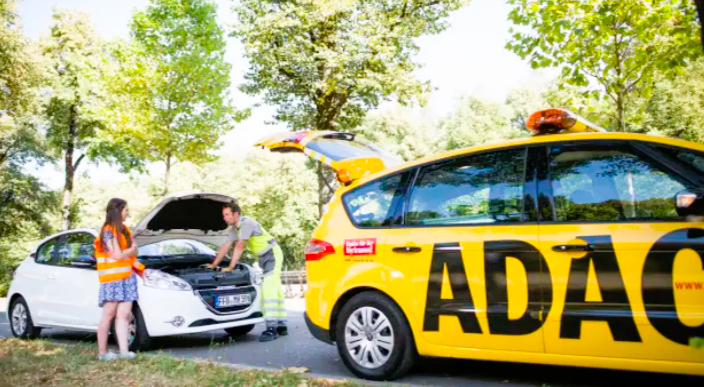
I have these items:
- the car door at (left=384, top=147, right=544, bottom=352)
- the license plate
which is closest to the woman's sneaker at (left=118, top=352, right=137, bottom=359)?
the license plate

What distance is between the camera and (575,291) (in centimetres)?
452

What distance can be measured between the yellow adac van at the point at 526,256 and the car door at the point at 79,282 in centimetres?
367

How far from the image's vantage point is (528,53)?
36.5 feet

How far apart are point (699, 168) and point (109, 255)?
224 inches

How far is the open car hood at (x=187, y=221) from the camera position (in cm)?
811

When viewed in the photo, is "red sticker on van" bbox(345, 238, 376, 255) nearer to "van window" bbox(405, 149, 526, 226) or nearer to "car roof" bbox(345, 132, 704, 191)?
"van window" bbox(405, 149, 526, 226)

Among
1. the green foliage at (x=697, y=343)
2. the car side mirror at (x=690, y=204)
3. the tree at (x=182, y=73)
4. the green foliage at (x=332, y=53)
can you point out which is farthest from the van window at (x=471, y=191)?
the green foliage at (x=332, y=53)

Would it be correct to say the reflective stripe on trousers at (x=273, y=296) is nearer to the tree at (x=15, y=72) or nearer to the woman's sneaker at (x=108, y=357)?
the woman's sneaker at (x=108, y=357)

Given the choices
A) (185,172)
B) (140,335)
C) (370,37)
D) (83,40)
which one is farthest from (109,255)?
(185,172)

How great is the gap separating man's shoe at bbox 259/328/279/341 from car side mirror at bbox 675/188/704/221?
5.62 metres

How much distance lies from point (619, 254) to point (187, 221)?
6.08 meters

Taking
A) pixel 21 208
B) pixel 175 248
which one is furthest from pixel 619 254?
pixel 21 208

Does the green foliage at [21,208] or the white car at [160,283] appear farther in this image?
the green foliage at [21,208]

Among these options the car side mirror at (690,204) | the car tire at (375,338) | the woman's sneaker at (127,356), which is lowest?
the woman's sneaker at (127,356)
